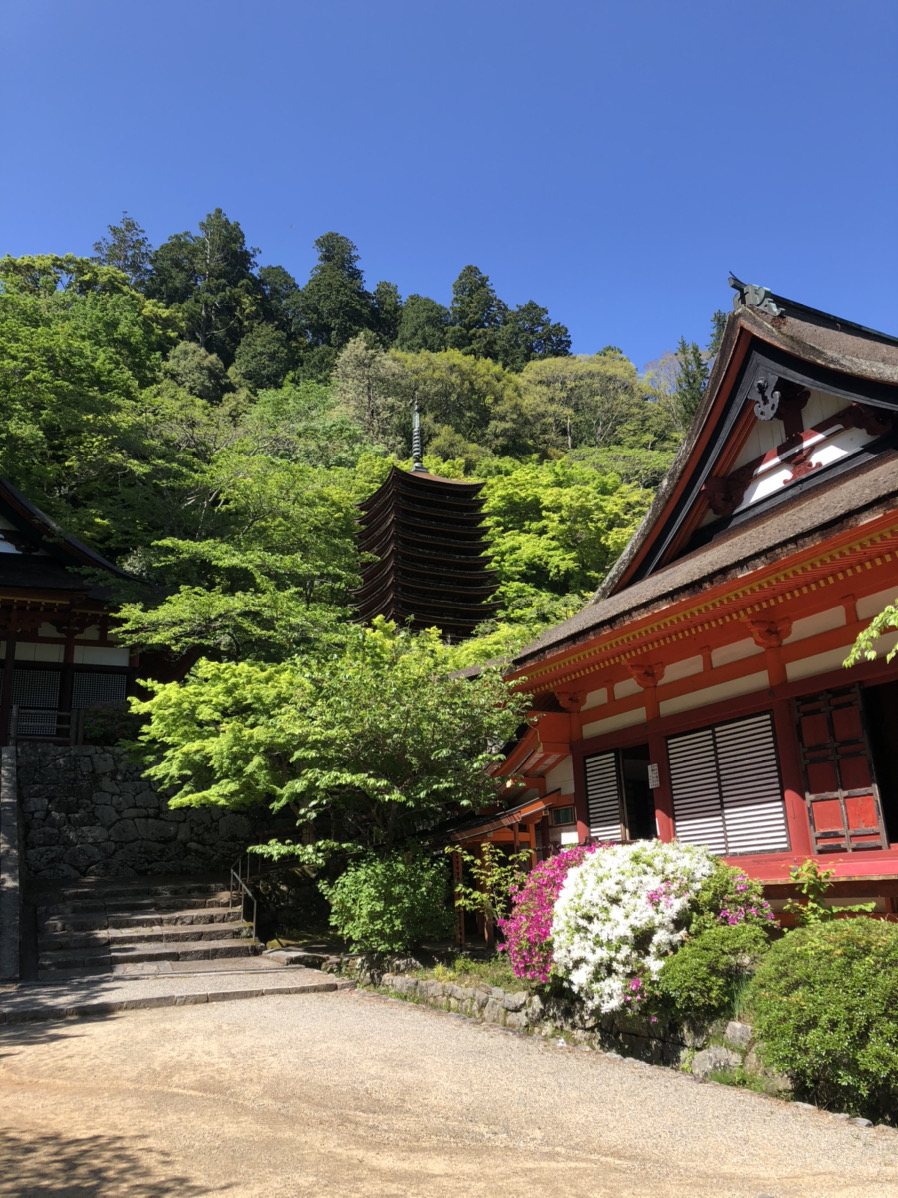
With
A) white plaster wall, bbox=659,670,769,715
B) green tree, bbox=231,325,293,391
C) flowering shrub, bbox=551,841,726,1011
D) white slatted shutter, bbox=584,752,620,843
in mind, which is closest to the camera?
flowering shrub, bbox=551,841,726,1011

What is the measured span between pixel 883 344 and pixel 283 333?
5385cm

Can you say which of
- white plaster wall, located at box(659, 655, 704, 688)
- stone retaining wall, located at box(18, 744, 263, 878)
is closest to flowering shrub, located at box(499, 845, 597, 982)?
white plaster wall, located at box(659, 655, 704, 688)

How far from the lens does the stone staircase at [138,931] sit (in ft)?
40.5

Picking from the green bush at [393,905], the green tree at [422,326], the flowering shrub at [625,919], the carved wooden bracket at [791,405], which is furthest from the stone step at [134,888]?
the green tree at [422,326]

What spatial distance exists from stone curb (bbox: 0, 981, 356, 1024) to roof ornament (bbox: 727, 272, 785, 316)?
34.5ft

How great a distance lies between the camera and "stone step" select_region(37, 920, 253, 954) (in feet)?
43.1

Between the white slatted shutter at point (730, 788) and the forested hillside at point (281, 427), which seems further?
the forested hillside at point (281, 427)

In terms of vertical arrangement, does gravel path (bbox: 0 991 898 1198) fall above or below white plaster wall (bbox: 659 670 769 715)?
below

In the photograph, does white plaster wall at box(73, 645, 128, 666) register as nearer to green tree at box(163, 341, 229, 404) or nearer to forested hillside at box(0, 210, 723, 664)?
forested hillside at box(0, 210, 723, 664)

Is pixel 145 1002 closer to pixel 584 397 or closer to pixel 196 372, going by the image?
pixel 196 372

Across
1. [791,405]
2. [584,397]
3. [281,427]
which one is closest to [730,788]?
[791,405]

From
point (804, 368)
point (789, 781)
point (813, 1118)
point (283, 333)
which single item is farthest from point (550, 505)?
point (283, 333)

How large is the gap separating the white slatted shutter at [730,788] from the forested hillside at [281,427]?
856 cm

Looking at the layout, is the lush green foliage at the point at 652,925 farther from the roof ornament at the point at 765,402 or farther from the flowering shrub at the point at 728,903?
the roof ornament at the point at 765,402
